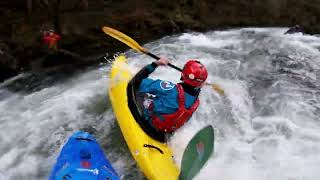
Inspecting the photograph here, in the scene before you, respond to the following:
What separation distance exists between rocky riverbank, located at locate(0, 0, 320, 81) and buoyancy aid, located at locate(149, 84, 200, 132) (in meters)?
3.75

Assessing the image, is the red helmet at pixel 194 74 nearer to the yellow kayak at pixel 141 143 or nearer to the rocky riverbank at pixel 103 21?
the yellow kayak at pixel 141 143

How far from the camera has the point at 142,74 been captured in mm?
6016

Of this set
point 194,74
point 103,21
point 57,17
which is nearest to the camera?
point 194,74

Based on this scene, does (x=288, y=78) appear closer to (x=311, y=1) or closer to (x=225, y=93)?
(x=225, y=93)

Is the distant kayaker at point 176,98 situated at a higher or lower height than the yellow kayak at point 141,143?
higher

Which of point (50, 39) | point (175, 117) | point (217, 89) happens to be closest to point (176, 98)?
point (175, 117)

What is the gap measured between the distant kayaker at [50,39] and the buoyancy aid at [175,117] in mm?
3743

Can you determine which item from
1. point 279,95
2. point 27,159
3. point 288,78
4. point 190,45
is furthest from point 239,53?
point 27,159

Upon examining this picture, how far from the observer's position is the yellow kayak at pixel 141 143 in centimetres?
529

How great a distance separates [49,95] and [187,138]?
8.57 feet

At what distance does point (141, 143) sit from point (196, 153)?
34.8 inches

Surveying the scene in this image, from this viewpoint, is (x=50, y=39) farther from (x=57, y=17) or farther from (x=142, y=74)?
(x=142, y=74)

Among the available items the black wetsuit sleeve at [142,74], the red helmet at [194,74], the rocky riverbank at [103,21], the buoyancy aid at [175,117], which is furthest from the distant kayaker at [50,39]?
the red helmet at [194,74]

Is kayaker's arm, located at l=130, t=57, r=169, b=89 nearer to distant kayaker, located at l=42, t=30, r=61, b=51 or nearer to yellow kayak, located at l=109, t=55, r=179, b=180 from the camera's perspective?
yellow kayak, located at l=109, t=55, r=179, b=180
